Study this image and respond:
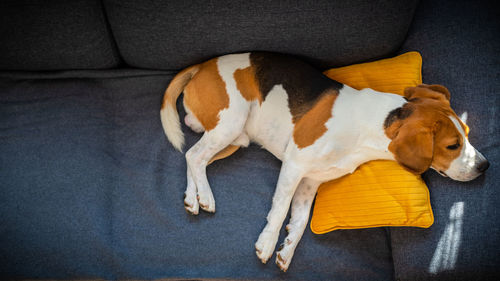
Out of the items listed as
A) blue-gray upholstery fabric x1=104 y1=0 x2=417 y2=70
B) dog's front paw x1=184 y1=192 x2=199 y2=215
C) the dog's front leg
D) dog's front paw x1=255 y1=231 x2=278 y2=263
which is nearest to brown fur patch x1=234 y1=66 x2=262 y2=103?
blue-gray upholstery fabric x1=104 y1=0 x2=417 y2=70

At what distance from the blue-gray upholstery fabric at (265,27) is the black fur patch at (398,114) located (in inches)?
18.9

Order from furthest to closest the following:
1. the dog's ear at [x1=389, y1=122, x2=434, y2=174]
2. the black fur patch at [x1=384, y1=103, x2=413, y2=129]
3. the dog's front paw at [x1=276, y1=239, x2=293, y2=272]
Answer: the dog's front paw at [x1=276, y1=239, x2=293, y2=272], the black fur patch at [x1=384, y1=103, x2=413, y2=129], the dog's ear at [x1=389, y1=122, x2=434, y2=174]

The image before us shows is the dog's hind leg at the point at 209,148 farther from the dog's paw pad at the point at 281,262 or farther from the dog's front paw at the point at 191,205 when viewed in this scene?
the dog's paw pad at the point at 281,262

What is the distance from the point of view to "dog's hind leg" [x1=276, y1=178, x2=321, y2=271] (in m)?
1.91

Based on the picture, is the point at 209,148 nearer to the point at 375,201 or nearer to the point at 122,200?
the point at 122,200

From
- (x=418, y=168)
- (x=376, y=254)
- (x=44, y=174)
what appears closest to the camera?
(x=418, y=168)

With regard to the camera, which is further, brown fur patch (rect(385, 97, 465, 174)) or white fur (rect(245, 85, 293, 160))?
white fur (rect(245, 85, 293, 160))

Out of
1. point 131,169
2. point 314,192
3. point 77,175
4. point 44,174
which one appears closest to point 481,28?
point 314,192

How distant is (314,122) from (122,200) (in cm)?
122

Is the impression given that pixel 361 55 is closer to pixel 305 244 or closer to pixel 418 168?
pixel 418 168

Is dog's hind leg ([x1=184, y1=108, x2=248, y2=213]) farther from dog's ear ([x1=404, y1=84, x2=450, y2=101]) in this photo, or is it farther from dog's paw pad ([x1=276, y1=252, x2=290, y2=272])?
dog's ear ([x1=404, y1=84, x2=450, y2=101])

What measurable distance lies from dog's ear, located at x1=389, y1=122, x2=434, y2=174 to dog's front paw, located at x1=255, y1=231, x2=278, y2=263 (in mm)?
797

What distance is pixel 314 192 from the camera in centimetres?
206

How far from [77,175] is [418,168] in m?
1.92
